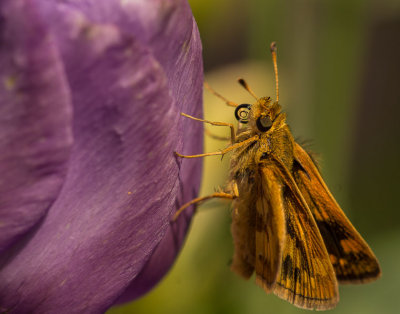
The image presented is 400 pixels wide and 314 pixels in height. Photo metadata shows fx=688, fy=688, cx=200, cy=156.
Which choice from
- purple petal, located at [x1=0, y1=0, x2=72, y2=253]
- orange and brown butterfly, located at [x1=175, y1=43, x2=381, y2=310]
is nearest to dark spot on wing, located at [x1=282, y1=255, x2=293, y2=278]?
orange and brown butterfly, located at [x1=175, y1=43, x2=381, y2=310]

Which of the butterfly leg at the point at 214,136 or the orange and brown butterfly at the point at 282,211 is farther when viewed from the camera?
the butterfly leg at the point at 214,136

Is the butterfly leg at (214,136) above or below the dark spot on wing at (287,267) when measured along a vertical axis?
above

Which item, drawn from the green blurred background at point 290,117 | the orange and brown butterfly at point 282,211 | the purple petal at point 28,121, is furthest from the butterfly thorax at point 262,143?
the purple petal at point 28,121

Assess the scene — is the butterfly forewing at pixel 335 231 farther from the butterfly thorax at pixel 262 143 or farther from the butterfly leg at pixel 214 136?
the butterfly leg at pixel 214 136

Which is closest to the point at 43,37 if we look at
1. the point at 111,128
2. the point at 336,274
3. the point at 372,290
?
the point at 111,128

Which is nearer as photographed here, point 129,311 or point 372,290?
point 129,311

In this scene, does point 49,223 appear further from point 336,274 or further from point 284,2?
point 284,2

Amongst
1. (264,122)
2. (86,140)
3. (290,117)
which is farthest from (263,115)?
(290,117)
